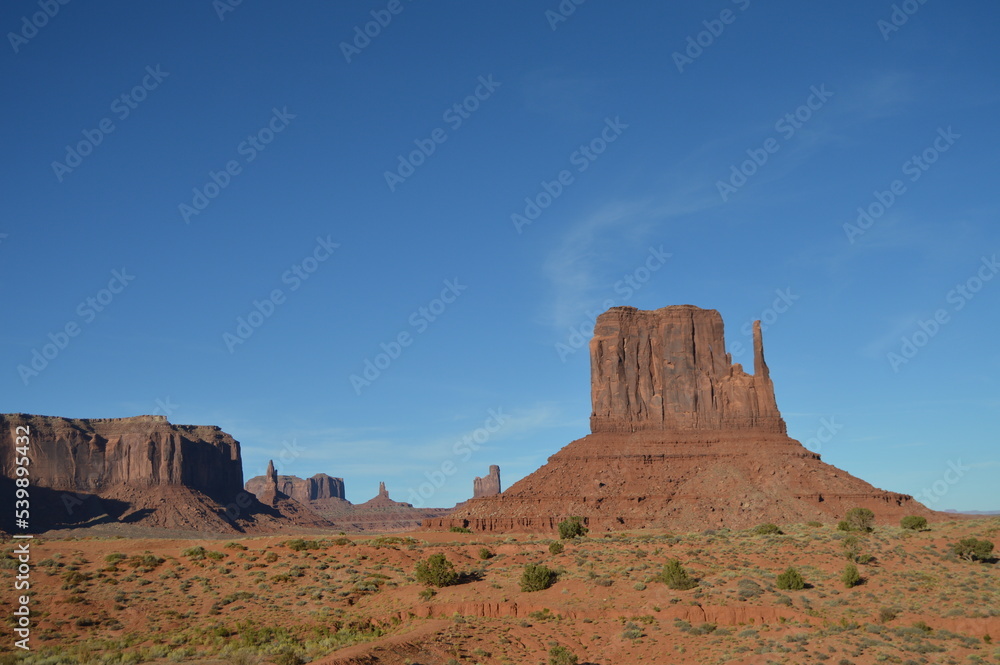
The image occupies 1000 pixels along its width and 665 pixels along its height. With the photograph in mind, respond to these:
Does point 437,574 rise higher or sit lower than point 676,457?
lower

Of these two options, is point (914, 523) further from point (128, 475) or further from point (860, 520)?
point (128, 475)

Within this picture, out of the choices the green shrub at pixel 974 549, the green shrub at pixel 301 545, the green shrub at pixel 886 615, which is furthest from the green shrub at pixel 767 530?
the green shrub at pixel 301 545

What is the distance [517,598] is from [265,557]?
1663 cm

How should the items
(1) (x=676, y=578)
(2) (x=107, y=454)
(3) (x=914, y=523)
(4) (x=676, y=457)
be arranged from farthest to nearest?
(2) (x=107, y=454) < (4) (x=676, y=457) < (3) (x=914, y=523) < (1) (x=676, y=578)

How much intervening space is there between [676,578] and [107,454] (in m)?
163

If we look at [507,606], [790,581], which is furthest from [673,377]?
[507,606]

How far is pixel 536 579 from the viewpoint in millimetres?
43656

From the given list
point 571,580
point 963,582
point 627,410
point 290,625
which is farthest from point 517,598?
point 627,410

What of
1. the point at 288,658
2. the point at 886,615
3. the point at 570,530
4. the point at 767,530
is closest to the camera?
the point at 288,658

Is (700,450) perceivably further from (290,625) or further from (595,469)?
(290,625)

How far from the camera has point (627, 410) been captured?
11256 centimetres

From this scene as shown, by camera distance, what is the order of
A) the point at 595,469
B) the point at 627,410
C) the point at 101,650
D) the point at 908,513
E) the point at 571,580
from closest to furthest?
the point at 101,650 < the point at 571,580 < the point at 908,513 < the point at 595,469 < the point at 627,410

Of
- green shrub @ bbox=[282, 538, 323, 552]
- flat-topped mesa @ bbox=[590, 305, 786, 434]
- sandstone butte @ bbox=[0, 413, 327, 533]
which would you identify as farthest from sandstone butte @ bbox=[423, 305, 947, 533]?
sandstone butte @ bbox=[0, 413, 327, 533]

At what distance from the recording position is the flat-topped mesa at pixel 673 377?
108250 mm
